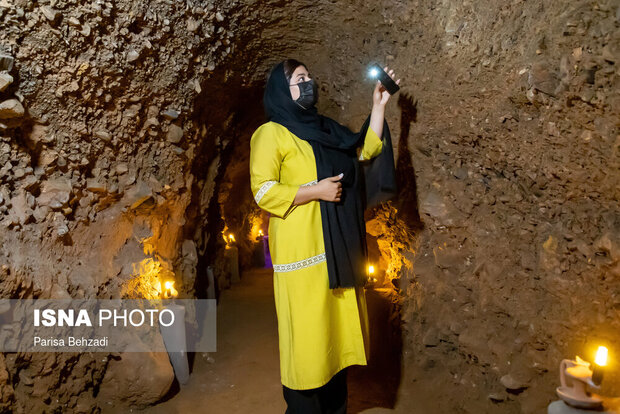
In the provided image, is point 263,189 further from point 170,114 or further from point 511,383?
point 511,383

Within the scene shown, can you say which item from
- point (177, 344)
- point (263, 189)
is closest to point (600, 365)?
point (263, 189)

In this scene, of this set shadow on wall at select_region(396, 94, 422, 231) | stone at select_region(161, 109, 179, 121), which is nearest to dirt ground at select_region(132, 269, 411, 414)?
shadow on wall at select_region(396, 94, 422, 231)

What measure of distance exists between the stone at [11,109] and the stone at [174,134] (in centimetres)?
96

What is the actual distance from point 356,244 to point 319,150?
48 centimetres

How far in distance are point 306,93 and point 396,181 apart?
80cm

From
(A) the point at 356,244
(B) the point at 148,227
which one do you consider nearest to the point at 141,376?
(B) the point at 148,227

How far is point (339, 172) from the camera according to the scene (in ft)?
6.42

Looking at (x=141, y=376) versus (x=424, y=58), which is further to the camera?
(x=141, y=376)

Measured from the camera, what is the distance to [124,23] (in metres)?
2.31

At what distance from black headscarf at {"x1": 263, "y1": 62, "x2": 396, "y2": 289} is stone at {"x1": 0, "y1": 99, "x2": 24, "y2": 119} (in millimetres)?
1212

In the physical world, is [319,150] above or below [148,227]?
above

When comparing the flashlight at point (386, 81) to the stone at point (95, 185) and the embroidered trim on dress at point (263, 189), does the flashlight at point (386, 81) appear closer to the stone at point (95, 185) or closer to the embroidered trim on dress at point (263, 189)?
the embroidered trim on dress at point (263, 189)

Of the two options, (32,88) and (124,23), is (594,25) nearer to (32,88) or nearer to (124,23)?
(124,23)

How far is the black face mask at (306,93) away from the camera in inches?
76.8
